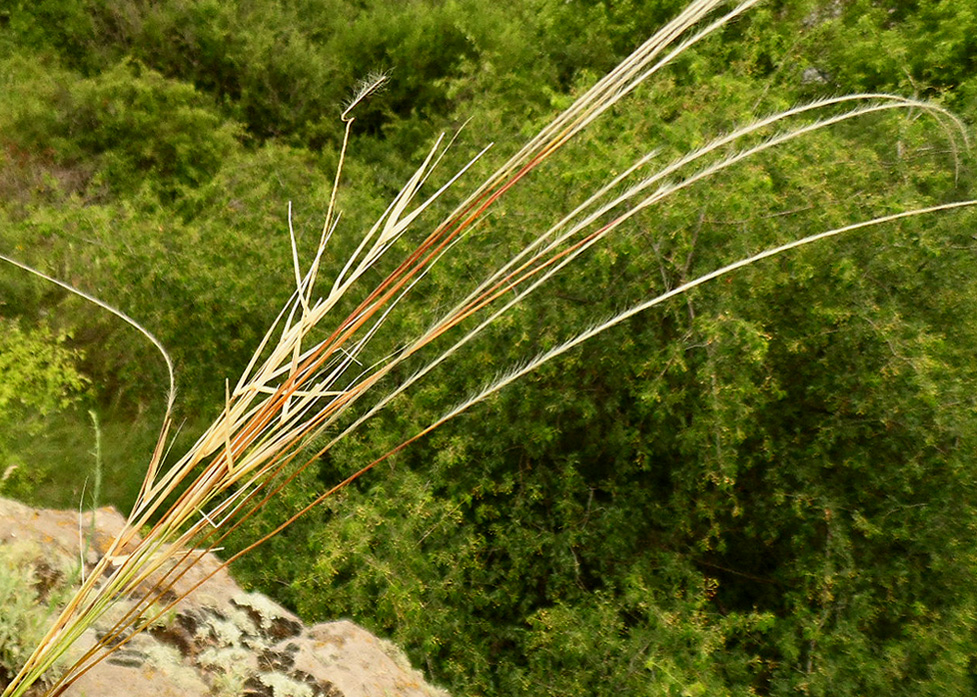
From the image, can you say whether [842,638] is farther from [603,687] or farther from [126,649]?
[126,649]

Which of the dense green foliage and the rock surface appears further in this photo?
the dense green foliage

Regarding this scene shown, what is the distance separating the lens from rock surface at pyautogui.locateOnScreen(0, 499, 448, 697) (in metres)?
1.75

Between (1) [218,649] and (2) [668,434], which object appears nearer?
(1) [218,649]

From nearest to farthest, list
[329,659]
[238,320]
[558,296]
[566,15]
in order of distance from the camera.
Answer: [329,659] → [558,296] → [238,320] → [566,15]

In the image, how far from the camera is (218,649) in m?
1.94

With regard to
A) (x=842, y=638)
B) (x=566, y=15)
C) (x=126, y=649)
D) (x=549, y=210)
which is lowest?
(x=126, y=649)

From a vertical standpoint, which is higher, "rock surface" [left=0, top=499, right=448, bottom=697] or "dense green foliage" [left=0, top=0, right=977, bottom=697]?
"dense green foliage" [left=0, top=0, right=977, bottom=697]

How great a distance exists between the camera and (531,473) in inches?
190

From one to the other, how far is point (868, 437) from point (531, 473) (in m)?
1.96

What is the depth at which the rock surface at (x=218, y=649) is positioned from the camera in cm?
175

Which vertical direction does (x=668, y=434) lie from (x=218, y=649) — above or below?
above

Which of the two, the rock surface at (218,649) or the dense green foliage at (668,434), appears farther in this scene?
the dense green foliage at (668,434)

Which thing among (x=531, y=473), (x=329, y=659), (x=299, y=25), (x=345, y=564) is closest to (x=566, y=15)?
(x=299, y=25)

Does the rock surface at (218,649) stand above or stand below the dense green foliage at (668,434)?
below
